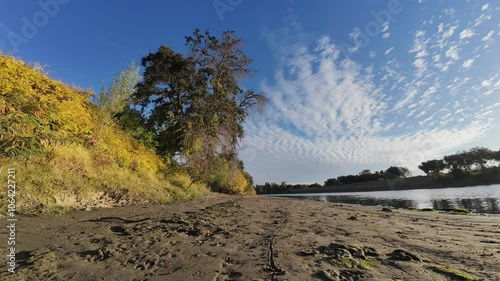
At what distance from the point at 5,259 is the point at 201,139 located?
14.7 metres

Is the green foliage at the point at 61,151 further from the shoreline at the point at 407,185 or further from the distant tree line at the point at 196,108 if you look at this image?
the shoreline at the point at 407,185

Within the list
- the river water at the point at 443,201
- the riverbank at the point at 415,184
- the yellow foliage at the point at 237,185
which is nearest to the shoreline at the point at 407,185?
the riverbank at the point at 415,184

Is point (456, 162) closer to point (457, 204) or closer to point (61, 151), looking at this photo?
point (457, 204)

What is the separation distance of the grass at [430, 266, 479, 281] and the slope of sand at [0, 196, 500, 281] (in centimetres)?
2

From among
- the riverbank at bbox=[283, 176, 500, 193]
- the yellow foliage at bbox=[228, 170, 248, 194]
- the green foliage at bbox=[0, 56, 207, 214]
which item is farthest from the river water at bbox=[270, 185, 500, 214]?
the riverbank at bbox=[283, 176, 500, 193]

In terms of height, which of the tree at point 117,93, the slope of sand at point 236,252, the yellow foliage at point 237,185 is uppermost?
the tree at point 117,93

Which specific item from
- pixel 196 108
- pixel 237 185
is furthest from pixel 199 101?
pixel 237 185

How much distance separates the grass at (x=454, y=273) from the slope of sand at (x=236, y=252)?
2 centimetres

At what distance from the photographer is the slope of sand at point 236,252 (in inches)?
114

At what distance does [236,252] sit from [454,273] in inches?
105

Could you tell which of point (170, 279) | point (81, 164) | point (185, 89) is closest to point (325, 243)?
point (170, 279)

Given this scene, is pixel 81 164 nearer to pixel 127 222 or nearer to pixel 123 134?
pixel 127 222

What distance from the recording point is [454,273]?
9.63 ft

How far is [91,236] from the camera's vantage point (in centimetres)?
428
